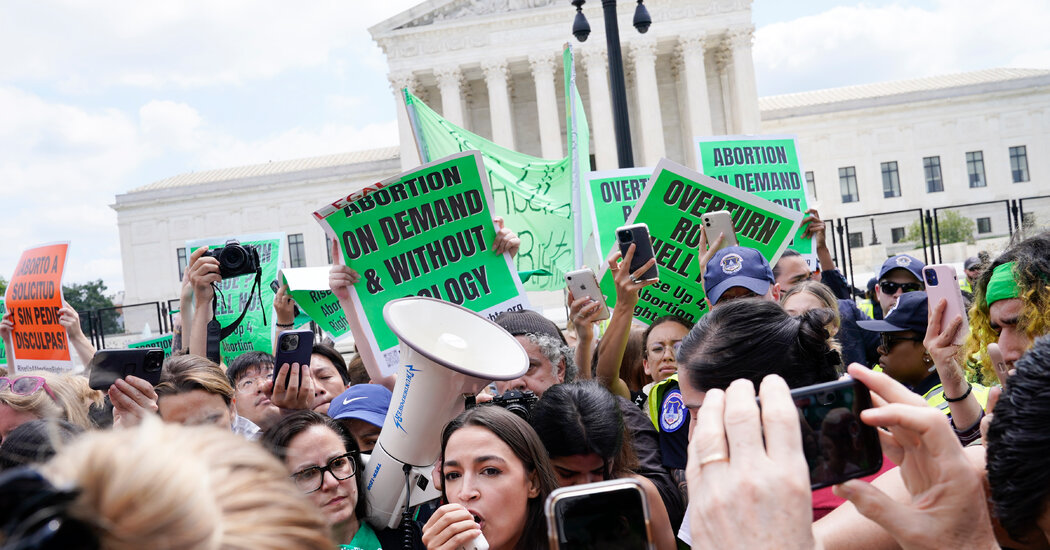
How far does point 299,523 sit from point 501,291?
12.0 feet

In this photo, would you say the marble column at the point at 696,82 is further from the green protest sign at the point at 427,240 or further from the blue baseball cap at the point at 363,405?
the blue baseball cap at the point at 363,405

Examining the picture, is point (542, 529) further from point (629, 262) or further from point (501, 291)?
point (501, 291)

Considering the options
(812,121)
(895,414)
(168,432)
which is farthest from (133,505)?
(812,121)

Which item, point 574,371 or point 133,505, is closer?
point 133,505

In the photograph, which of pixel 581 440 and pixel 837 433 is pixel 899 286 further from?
pixel 837 433

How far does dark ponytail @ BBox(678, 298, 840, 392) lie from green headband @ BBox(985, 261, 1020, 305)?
898 millimetres

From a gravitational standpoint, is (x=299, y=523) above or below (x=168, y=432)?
below

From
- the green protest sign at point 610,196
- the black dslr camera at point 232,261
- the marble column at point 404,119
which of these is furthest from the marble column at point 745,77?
the black dslr camera at point 232,261

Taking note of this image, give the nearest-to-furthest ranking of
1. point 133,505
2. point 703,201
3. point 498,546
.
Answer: point 133,505, point 498,546, point 703,201

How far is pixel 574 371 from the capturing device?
420 centimetres

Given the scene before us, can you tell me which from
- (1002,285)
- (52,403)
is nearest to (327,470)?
(52,403)

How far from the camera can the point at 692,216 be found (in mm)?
5359

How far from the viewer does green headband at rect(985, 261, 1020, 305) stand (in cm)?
283

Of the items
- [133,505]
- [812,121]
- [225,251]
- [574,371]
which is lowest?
[574,371]
